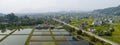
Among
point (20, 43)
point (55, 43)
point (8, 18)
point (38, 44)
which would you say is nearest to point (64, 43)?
point (55, 43)

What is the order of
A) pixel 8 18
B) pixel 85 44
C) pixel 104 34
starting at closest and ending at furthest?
pixel 85 44, pixel 104 34, pixel 8 18

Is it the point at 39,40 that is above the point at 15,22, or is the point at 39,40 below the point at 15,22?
above

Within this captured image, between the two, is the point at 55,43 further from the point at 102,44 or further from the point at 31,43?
the point at 102,44

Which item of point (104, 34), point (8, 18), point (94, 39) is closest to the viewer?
point (94, 39)

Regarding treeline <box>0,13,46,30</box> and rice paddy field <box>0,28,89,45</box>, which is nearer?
rice paddy field <box>0,28,89,45</box>

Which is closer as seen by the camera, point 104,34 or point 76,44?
point 76,44

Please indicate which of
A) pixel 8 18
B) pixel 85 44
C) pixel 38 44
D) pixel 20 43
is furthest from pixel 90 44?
pixel 8 18

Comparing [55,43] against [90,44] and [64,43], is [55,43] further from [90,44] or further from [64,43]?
[90,44]

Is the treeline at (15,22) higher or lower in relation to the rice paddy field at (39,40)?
lower

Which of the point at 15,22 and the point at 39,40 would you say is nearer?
the point at 39,40

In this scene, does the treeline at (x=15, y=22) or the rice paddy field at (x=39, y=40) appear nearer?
the rice paddy field at (x=39, y=40)

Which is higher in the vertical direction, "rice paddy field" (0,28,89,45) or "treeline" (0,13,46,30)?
"rice paddy field" (0,28,89,45)
